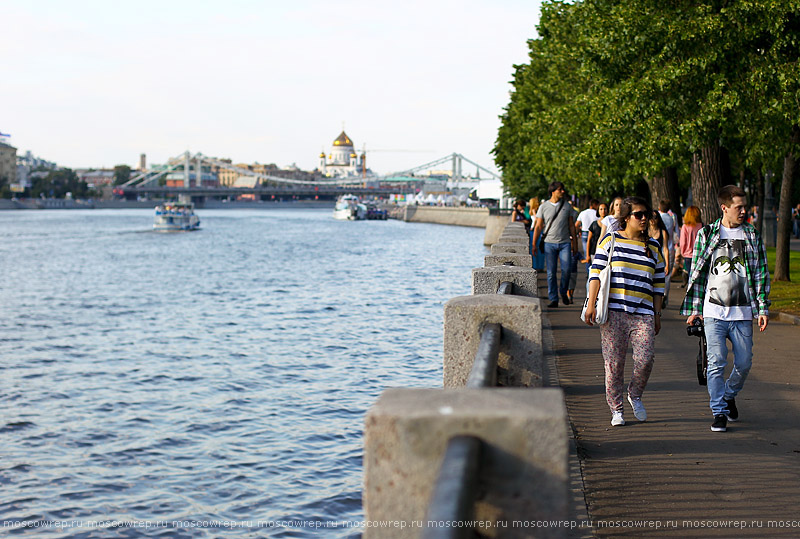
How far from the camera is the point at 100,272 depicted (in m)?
48.7

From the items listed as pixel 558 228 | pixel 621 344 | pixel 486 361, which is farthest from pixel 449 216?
pixel 486 361

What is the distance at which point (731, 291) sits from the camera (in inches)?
276

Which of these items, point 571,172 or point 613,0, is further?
point 571,172

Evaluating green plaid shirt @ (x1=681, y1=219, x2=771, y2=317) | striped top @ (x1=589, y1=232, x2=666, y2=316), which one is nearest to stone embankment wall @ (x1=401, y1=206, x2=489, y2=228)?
green plaid shirt @ (x1=681, y1=219, x2=771, y2=317)

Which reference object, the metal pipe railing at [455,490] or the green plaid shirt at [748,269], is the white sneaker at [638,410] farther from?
the metal pipe railing at [455,490]

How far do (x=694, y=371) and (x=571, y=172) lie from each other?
19079mm

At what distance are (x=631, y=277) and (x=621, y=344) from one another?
1.62 ft

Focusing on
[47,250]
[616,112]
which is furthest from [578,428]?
[47,250]

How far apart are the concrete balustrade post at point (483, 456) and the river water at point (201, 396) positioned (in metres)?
6.16

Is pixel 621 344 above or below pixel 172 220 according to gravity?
above

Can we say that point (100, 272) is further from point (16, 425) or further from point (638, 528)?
point (638, 528)

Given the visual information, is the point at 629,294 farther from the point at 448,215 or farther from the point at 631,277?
the point at 448,215

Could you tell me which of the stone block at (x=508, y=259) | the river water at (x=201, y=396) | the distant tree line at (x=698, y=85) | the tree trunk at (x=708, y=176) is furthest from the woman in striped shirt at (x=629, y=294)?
the tree trunk at (x=708, y=176)

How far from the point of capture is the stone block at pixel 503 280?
26.6 feet
